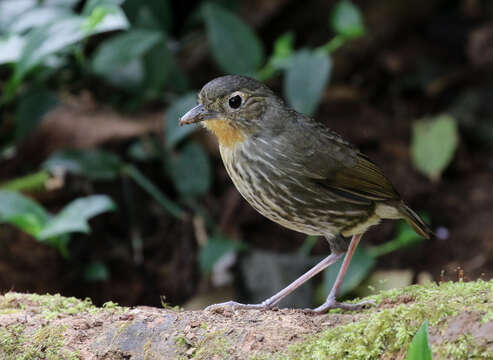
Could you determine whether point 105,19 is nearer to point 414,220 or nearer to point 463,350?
point 414,220

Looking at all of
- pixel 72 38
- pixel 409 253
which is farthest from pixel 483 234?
pixel 72 38

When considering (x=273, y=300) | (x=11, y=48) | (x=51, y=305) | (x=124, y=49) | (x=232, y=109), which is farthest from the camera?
(x=124, y=49)

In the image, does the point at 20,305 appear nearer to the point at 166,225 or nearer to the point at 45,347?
the point at 45,347

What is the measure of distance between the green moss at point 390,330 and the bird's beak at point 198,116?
1435mm

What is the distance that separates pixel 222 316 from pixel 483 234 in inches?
165

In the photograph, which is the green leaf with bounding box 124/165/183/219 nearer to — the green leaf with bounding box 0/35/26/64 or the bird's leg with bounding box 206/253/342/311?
the green leaf with bounding box 0/35/26/64

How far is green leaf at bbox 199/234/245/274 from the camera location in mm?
5496

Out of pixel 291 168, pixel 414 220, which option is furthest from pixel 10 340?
pixel 414 220

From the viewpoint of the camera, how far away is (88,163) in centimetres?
557

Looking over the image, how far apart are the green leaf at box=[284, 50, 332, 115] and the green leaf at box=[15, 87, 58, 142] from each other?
1.99m

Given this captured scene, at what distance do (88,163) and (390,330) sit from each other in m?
3.68

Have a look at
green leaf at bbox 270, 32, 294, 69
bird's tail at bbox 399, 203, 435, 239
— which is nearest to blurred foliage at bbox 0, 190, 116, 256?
green leaf at bbox 270, 32, 294, 69

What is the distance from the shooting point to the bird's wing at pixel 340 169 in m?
3.66

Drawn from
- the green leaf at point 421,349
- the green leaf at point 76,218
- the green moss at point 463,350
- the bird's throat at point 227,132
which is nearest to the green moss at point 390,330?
the green moss at point 463,350
